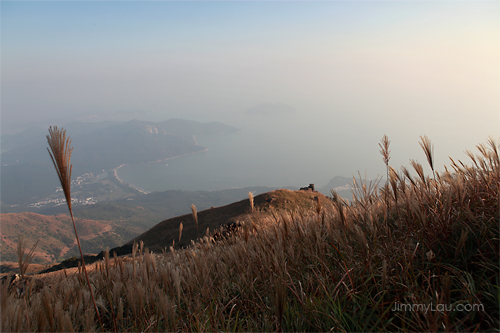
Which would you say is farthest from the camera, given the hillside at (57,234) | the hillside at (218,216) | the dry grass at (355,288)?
the hillside at (57,234)

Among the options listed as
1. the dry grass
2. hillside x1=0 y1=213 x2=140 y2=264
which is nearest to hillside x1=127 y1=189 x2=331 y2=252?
the dry grass

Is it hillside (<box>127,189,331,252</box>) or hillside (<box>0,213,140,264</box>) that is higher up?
hillside (<box>127,189,331,252</box>)

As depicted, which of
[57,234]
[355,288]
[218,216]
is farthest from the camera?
[57,234]

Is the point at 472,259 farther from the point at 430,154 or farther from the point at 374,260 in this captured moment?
the point at 430,154

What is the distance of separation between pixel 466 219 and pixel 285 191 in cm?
2005

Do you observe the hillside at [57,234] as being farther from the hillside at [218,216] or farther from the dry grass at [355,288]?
the dry grass at [355,288]

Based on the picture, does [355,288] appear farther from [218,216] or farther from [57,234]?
[57,234]

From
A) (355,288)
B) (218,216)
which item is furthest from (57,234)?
(355,288)

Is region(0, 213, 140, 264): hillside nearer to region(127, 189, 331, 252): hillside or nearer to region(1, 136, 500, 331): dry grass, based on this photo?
region(127, 189, 331, 252): hillside

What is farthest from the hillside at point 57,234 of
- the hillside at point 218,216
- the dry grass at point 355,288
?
the dry grass at point 355,288

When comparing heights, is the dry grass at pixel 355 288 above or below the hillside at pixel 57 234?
above

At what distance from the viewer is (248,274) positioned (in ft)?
9.78

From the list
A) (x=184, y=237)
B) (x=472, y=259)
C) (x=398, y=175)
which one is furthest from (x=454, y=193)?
(x=184, y=237)

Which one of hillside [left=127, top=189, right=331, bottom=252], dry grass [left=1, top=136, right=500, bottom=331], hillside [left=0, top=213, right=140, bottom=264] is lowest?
hillside [left=0, top=213, right=140, bottom=264]
